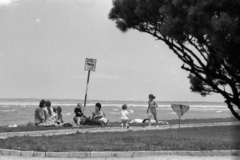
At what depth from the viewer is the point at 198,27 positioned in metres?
12.4

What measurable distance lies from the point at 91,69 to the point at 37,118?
11.3 ft

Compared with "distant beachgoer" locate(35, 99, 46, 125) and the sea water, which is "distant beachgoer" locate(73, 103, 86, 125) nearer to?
"distant beachgoer" locate(35, 99, 46, 125)

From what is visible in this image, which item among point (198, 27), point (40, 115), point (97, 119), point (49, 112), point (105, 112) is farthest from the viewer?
point (105, 112)

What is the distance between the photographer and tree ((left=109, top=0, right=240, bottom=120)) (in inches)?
A: 455

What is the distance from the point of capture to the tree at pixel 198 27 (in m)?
11.6

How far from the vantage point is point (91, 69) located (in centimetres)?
2023

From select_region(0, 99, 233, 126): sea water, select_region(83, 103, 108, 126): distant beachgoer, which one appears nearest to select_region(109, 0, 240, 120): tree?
select_region(0, 99, 233, 126): sea water

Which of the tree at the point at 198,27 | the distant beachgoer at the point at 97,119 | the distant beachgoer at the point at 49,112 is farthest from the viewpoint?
the distant beachgoer at the point at 97,119

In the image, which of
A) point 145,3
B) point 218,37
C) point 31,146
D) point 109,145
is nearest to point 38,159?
point 31,146

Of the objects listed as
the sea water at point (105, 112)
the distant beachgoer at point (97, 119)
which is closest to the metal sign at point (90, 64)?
the distant beachgoer at point (97, 119)

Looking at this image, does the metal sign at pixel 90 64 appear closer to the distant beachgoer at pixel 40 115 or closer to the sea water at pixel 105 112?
the distant beachgoer at pixel 40 115

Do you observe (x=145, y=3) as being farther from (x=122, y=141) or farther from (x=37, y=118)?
(x=37, y=118)

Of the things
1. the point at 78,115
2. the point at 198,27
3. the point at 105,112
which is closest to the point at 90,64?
the point at 78,115

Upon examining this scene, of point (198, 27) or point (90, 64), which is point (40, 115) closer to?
point (90, 64)
